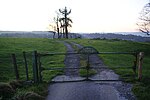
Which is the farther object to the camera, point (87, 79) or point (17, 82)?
point (87, 79)

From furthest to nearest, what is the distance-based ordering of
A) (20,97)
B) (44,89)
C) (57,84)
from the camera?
1. (57,84)
2. (44,89)
3. (20,97)

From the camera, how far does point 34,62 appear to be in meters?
10.7

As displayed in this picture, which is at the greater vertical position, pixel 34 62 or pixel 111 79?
pixel 34 62

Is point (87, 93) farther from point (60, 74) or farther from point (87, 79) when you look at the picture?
point (60, 74)

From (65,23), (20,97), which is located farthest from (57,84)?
(65,23)

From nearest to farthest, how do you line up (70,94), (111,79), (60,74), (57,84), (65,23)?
(70,94) < (57,84) < (111,79) < (60,74) < (65,23)

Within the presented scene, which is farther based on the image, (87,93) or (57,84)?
(57,84)

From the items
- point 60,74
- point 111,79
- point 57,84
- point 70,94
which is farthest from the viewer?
point 60,74

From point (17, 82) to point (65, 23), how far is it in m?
67.5

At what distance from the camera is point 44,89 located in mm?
9664

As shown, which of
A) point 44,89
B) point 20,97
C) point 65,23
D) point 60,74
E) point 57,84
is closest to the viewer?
point 20,97

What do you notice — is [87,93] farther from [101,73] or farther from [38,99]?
[101,73]

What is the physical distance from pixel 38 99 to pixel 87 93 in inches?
83.2

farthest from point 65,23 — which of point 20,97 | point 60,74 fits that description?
point 20,97
